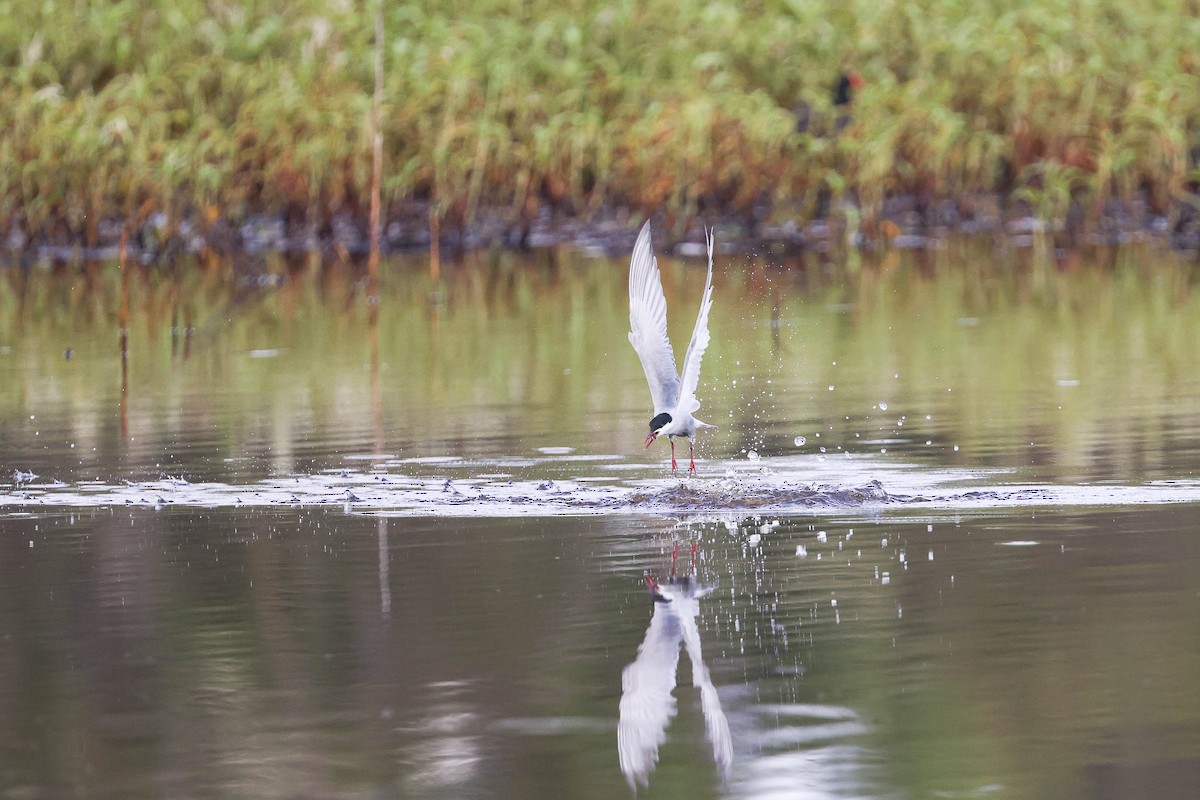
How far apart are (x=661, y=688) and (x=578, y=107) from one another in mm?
17862

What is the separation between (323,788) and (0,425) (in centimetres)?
740

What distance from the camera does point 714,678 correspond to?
665cm

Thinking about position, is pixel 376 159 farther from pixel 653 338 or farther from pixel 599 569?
pixel 599 569

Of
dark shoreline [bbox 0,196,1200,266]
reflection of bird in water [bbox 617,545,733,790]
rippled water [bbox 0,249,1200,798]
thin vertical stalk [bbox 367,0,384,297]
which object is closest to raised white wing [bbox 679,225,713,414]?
rippled water [bbox 0,249,1200,798]

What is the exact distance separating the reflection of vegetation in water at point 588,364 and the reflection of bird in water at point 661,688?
2884 mm

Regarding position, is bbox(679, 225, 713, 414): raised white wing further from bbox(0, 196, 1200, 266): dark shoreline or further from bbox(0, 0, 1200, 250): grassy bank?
bbox(0, 196, 1200, 266): dark shoreline

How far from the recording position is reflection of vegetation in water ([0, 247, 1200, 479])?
37.8ft

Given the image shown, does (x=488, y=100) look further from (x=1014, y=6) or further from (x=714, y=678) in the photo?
(x=714, y=678)

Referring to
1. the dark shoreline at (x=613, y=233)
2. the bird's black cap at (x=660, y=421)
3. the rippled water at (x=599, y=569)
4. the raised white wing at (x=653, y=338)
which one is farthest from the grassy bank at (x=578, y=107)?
the bird's black cap at (x=660, y=421)

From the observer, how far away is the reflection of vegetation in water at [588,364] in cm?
1152

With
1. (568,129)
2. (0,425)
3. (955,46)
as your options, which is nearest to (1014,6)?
(955,46)

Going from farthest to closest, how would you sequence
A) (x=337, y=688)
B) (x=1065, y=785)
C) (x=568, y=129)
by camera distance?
(x=568, y=129) < (x=337, y=688) < (x=1065, y=785)

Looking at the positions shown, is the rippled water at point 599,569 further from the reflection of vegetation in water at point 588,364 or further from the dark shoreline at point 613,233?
the dark shoreline at point 613,233

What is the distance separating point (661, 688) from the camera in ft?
21.4
